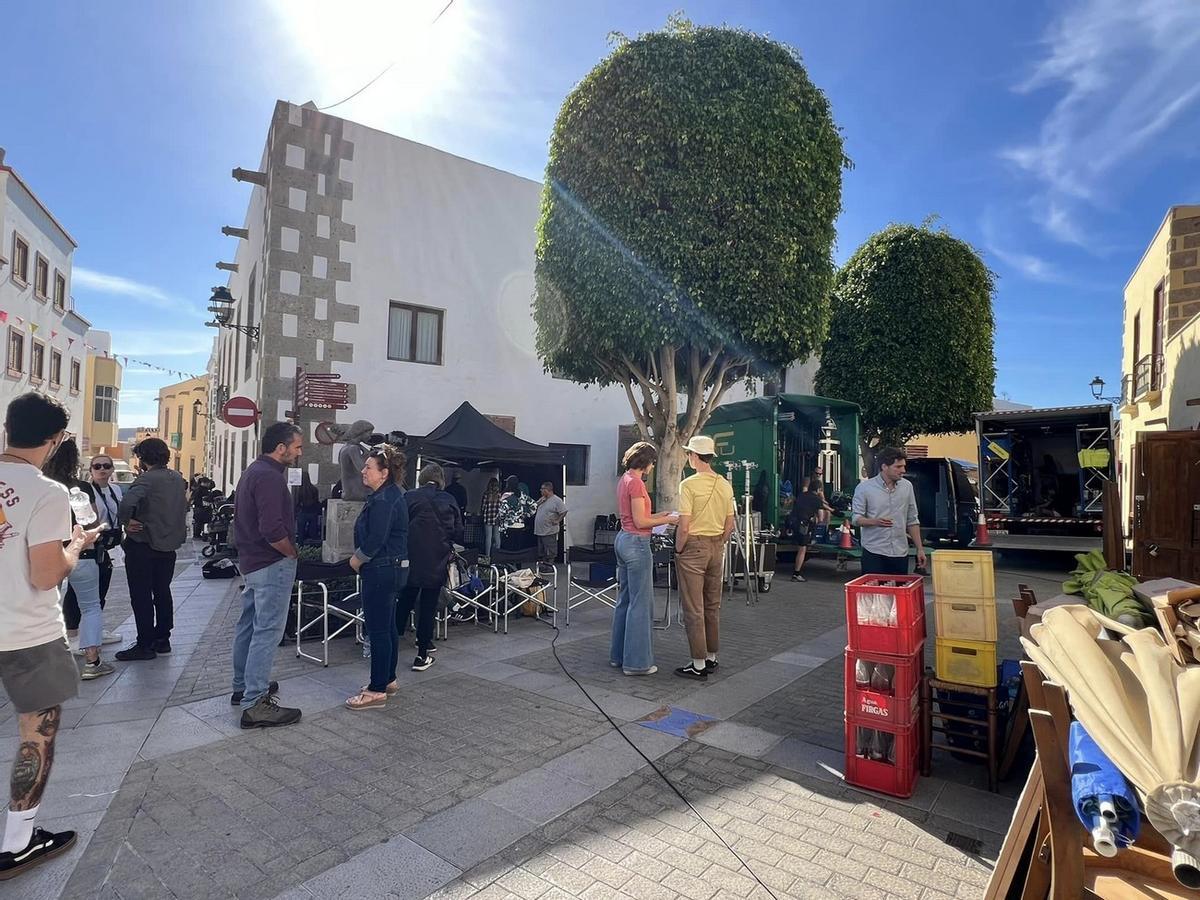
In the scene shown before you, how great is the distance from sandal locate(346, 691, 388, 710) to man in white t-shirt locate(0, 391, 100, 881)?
6.37 ft

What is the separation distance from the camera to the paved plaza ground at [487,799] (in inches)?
108

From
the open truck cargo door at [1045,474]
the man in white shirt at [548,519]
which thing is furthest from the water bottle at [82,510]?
the open truck cargo door at [1045,474]

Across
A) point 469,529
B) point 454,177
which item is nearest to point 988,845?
point 469,529

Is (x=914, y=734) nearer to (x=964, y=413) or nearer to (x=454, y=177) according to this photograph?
(x=454, y=177)

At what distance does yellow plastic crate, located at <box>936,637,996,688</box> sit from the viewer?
12.1 ft

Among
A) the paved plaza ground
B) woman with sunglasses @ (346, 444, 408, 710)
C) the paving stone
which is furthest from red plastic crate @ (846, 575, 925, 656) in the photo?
woman with sunglasses @ (346, 444, 408, 710)

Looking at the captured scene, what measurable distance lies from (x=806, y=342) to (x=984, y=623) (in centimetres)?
695

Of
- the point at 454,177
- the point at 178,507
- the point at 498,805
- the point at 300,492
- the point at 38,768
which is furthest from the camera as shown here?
the point at 454,177

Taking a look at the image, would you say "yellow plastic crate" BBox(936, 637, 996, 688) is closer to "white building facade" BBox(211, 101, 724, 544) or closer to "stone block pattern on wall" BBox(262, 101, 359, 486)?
"white building facade" BBox(211, 101, 724, 544)

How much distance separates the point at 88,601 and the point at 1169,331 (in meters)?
14.7

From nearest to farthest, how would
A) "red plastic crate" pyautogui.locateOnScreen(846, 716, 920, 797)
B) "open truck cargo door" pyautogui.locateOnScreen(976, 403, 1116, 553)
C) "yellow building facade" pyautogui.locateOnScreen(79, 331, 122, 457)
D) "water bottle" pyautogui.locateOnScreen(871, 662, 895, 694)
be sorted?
1. "red plastic crate" pyautogui.locateOnScreen(846, 716, 920, 797)
2. "water bottle" pyautogui.locateOnScreen(871, 662, 895, 694)
3. "open truck cargo door" pyautogui.locateOnScreen(976, 403, 1116, 553)
4. "yellow building facade" pyautogui.locateOnScreen(79, 331, 122, 457)

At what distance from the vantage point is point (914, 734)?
11.9ft

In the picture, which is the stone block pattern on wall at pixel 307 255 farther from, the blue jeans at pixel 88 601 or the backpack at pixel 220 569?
the blue jeans at pixel 88 601

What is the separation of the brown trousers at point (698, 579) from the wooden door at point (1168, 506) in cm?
571
